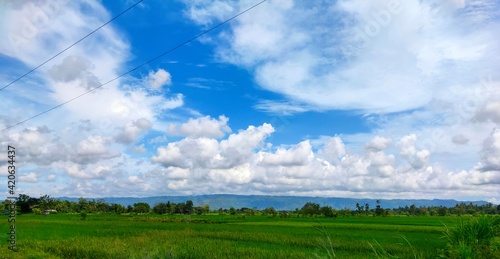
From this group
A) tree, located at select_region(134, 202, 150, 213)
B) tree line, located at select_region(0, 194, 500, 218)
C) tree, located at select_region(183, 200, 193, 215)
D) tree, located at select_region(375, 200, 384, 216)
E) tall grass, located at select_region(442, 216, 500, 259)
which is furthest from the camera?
tree, located at select_region(183, 200, 193, 215)

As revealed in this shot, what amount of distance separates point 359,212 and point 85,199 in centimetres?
6550

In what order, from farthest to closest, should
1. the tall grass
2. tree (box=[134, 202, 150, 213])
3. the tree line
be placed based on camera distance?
tree (box=[134, 202, 150, 213]) < the tree line < the tall grass

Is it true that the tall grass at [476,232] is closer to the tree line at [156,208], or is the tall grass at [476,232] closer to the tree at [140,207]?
the tree line at [156,208]

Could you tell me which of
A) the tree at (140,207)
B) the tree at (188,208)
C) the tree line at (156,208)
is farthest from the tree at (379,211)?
the tree at (140,207)

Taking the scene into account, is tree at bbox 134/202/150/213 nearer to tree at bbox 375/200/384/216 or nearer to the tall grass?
tree at bbox 375/200/384/216

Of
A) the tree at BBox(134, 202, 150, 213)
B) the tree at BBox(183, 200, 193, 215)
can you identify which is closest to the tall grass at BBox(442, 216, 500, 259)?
the tree at BBox(134, 202, 150, 213)

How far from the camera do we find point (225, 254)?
15.4 meters

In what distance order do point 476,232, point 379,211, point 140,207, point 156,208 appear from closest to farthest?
point 476,232 → point 379,211 → point 140,207 → point 156,208

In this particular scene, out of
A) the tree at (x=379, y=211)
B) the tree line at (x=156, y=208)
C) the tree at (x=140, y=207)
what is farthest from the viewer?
the tree at (x=140, y=207)

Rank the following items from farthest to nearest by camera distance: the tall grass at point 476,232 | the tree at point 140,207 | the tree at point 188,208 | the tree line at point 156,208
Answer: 1. the tree at point 188,208
2. the tree at point 140,207
3. the tree line at point 156,208
4. the tall grass at point 476,232

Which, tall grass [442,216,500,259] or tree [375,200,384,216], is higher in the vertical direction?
tall grass [442,216,500,259]

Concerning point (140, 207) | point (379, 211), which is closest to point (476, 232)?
point (379, 211)

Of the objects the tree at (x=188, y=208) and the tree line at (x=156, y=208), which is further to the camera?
the tree at (x=188, y=208)

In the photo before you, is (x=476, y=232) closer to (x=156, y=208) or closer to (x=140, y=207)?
(x=140, y=207)
